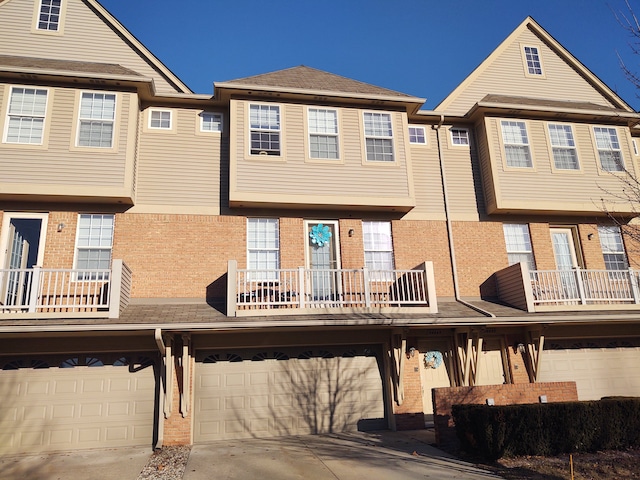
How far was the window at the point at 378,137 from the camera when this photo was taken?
13.9 metres

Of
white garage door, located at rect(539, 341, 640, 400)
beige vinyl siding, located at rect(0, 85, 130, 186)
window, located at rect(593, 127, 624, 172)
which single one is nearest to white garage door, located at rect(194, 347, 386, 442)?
white garage door, located at rect(539, 341, 640, 400)

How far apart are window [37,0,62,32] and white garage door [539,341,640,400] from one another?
16.8m

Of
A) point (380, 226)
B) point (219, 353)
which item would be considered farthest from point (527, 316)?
point (219, 353)

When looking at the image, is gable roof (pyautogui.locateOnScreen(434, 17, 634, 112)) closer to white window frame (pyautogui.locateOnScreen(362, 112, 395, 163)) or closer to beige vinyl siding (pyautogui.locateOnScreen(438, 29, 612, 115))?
beige vinyl siding (pyautogui.locateOnScreen(438, 29, 612, 115))

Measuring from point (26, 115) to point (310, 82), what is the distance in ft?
25.2

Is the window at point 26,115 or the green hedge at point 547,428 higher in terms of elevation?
the window at point 26,115

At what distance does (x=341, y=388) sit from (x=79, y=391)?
6236 millimetres

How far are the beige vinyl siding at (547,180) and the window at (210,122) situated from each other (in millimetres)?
8188

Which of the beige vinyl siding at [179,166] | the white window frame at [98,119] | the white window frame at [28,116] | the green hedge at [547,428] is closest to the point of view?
the green hedge at [547,428]

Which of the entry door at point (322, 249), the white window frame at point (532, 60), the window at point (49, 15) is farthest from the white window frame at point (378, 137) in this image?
the window at point (49, 15)

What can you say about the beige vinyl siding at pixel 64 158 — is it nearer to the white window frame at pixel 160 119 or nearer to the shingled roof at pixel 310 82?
the white window frame at pixel 160 119

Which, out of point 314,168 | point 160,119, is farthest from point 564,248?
point 160,119

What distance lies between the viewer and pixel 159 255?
12.4 metres

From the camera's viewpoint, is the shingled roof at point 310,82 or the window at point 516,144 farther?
the window at point 516,144
